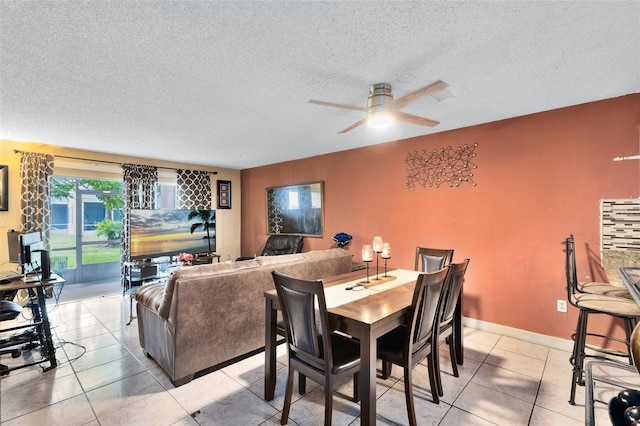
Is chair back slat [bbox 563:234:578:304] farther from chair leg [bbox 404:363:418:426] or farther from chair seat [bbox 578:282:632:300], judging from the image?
chair leg [bbox 404:363:418:426]

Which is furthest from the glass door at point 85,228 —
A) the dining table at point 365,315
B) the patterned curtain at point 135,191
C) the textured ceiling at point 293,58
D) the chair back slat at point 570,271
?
the chair back slat at point 570,271

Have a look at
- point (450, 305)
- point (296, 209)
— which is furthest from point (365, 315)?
point (296, 209)

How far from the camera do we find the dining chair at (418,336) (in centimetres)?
189

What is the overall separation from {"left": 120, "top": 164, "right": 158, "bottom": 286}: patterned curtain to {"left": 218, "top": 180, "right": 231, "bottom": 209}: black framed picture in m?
1.33

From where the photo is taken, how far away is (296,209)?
18.5 ft

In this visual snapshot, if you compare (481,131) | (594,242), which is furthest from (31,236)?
(594,242)

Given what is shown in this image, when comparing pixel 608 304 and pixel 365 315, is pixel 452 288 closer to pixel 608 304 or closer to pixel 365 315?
pixel 365 315

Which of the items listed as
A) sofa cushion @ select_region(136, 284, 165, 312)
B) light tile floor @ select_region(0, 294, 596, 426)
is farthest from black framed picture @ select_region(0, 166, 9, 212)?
sofa cushion @ select_region(136, 284, 165, 312)

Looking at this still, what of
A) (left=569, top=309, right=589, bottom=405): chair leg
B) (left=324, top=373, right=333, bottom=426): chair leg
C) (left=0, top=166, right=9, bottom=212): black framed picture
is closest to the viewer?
(left=324, top=373, right=333, bottom=426): chair leg

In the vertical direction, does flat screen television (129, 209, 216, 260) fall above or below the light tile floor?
above

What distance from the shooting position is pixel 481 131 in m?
3.50

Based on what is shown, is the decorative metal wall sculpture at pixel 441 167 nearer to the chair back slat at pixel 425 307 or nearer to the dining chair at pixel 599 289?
the dining chair at pixel 599 289

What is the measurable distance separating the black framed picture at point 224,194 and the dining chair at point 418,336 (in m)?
5.21

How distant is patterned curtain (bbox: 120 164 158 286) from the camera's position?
200 inches
